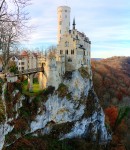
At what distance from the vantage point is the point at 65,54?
41.5 m

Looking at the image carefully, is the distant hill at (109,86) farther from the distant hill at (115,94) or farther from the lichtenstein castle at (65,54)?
the lichtenstein castle at (65,54)

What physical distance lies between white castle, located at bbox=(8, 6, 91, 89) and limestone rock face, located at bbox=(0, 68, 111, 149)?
4.72ft

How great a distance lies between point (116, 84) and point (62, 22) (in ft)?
169

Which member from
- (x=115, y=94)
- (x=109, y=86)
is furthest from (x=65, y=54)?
(x=109, y=86)

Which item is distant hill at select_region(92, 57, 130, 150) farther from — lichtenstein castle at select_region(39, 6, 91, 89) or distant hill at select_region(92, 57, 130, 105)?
lichtenstein castle at select_region(39, 6, 91, 89)

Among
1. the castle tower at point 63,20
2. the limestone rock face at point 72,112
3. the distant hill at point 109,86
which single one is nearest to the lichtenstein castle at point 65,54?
the castle tower at point 63,20

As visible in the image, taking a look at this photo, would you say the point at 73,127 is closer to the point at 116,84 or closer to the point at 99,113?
the point at 99,113

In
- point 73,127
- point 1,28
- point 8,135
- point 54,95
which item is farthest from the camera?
point 73,127

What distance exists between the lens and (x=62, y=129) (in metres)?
39.3

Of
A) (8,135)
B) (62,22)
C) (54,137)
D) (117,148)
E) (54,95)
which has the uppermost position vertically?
(62,22)

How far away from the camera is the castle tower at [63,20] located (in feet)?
142

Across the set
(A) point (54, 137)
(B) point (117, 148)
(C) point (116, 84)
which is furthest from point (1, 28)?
(C) point (116, 84)

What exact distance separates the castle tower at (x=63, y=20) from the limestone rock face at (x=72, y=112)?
22.6ft

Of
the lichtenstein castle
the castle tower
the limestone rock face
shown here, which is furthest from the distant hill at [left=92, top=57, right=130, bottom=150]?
the castle tower
